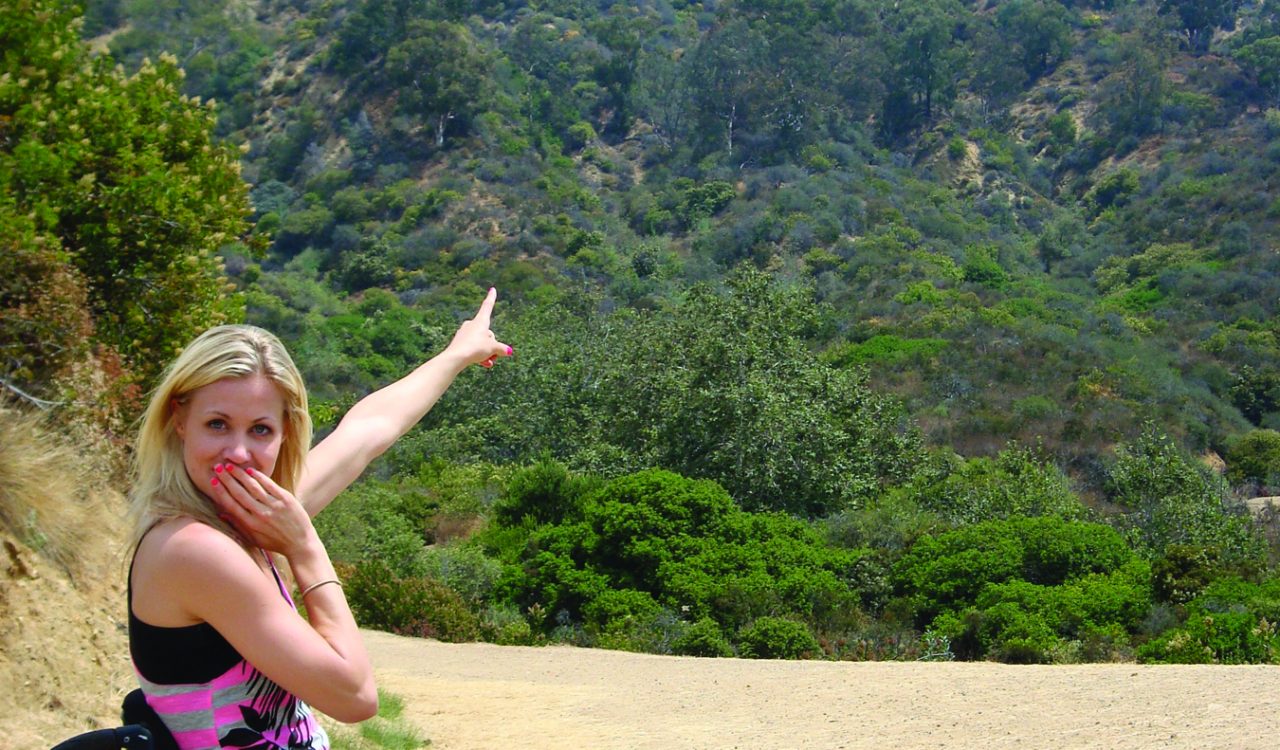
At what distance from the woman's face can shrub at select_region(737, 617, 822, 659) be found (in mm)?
12377

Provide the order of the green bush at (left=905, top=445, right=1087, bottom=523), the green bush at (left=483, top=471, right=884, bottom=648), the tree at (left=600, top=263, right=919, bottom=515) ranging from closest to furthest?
the green bush at (left=483, top=471, right=884, bottom=648) → the green bush at (left=905, top=445, right=1087, bottom=523) → the tree at (left=600, top=263, right=919, bottom=515)

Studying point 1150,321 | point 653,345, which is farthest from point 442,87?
point 653,345

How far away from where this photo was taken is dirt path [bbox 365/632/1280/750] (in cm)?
767

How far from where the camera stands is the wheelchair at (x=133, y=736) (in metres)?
1.84

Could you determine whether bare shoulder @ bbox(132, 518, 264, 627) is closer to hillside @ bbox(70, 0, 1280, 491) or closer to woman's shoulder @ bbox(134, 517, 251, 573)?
woman's shoulder @ bbox(134, 517, 251, 573)

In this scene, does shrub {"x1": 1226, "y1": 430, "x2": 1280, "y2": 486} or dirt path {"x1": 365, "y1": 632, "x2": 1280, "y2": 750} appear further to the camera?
shrub {"x1": 1226, "y1": 430, "x2": 1280, "y2": 486}

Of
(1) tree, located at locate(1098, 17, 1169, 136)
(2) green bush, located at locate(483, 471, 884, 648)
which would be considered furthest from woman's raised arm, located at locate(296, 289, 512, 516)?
(1) tree, located at locate(1098, 17, 1169, 136)

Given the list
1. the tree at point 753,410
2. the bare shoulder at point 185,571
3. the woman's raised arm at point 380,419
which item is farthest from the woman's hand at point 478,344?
the tree at point 753,410

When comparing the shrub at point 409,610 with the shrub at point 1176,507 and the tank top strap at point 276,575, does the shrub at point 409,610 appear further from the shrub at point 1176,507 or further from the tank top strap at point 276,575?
the tank top strap at point 276,575

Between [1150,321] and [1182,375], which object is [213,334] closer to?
[1182,375]

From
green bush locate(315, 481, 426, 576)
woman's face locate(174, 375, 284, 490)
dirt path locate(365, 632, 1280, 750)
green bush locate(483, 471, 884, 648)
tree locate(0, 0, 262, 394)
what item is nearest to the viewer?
woman's face locate(174, 375, 284, 490)

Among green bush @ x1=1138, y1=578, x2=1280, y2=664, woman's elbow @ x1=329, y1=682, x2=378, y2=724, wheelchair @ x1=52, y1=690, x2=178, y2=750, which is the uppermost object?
woman's elbow @ x1=329, y1=682, x2=378, y2=724

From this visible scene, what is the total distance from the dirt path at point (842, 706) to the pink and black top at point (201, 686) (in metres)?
6.17

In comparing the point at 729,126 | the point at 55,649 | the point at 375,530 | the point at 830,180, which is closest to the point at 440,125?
the point at 729,126
